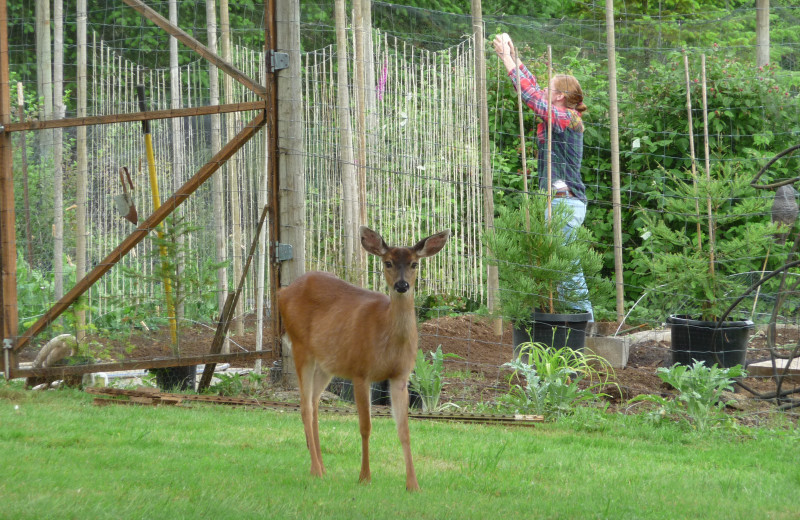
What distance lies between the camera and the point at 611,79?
32.9ft

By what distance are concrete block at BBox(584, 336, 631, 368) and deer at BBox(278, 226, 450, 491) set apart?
162 inches

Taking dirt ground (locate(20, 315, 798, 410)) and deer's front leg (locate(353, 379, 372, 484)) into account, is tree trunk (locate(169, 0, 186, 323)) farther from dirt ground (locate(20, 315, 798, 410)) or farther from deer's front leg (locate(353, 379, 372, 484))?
deer's front leg (locate(353, 379, 372, 484))

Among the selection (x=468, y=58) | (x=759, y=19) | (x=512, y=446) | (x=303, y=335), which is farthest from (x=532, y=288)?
(x=759, y=19)

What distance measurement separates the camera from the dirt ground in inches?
319

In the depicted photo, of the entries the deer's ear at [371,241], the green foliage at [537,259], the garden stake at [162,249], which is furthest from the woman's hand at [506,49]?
the deer's ear at [371,241]

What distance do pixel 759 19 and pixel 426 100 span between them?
17.7 feet

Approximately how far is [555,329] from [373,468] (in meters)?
3.39

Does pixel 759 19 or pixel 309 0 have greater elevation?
pixel 309 0

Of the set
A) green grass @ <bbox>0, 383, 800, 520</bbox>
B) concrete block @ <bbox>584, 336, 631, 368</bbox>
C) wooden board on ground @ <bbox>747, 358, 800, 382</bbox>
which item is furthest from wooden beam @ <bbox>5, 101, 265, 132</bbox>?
wooden board on ground @ <bbox>747, 358, 800, 382</bbox>

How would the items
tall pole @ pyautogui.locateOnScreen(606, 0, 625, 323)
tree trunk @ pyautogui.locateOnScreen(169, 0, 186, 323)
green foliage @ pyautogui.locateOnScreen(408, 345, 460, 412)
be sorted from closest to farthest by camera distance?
green foliage @ pyautogui.locateOnScreen(408, 345, 460, 412) → tree trunk @ pyautogui.locateOnScreen(169, 0, 186, 323) → tall pole @ pyautogui.locateOnScreen(606, 0, 625, 323)

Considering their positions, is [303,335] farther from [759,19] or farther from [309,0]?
[309,0]

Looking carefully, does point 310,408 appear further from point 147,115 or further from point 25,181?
point 25,181

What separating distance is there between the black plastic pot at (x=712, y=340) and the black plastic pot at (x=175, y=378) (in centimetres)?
433

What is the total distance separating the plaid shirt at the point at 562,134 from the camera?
9852 mm
